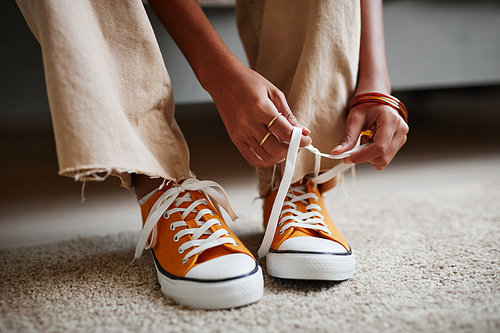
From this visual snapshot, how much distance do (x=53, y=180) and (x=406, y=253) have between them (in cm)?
94

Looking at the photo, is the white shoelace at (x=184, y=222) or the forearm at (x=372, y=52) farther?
the forearm at (x=372, y=52)

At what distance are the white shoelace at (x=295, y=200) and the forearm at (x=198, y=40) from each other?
0.14 m

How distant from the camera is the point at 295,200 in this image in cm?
58

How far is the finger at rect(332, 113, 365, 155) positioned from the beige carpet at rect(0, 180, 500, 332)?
172 mm

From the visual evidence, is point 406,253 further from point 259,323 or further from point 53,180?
point 53,180

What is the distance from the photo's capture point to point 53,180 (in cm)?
105

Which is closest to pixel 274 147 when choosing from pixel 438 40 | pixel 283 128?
pixel 283 128

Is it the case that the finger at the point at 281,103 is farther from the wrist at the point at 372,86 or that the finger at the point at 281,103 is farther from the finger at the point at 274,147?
the wrist at the point at 372,86

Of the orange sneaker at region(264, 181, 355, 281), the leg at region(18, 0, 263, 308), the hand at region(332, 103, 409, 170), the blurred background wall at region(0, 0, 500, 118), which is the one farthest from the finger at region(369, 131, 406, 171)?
the blurred background wall at region(0, 0, 500, 118)

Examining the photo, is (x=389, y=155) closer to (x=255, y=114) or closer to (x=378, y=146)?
(x=378, y=146)

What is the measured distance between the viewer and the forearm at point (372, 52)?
0.60 meters

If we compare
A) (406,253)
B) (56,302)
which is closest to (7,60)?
(56,302)

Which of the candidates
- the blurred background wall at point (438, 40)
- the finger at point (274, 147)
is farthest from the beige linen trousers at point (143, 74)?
the blurred background wall at point (438, 40)

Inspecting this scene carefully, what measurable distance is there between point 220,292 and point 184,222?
120 mm
